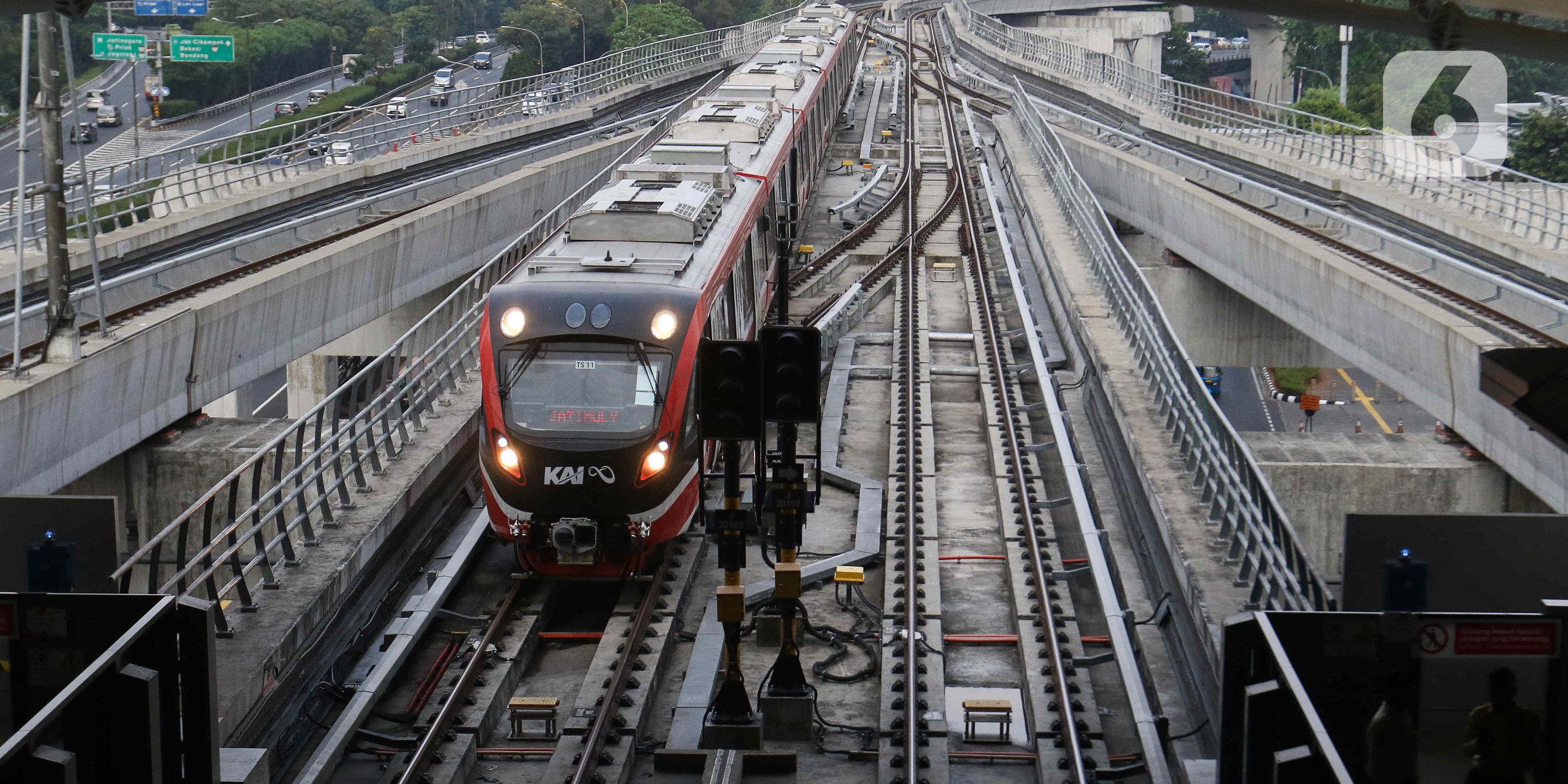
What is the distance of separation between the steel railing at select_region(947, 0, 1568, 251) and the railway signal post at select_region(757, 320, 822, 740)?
15.1m

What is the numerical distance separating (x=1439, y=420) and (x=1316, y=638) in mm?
13527

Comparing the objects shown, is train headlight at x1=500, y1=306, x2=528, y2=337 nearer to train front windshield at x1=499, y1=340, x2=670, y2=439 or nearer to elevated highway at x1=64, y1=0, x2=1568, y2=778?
train front windshield at x1=499, y1=340, x2=670, y2=439

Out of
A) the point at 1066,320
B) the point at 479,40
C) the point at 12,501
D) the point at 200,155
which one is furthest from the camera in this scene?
the point at 479,40

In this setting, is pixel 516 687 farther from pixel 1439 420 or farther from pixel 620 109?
pixel 620 109

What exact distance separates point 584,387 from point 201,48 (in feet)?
69.1

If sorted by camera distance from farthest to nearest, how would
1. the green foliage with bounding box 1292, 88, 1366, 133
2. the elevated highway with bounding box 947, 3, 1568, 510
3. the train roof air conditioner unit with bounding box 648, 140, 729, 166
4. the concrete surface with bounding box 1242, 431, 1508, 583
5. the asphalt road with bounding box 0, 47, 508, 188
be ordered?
the green foliage with bounding box 1292, 88, 1366, 133
the asphalt road with bounding box 0, 47, 508, 188
the train roof air conditioner unit with bounding box 648, 140, 729, 166
the concrete surface with bounding box 1242, 431, 1508, 583
the elevated highway with bounding box 947, 3, 1568, 510

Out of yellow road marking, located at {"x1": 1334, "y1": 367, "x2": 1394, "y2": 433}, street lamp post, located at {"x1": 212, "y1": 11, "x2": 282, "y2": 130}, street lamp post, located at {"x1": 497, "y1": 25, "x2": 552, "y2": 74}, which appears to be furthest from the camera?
street lamp post, located at {"x1": 497, "y1": 25, "x2": 552, "y2": 74}

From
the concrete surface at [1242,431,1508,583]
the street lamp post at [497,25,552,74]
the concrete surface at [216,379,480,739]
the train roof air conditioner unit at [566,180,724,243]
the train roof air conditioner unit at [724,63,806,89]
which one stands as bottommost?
Result: the concrete surface at [1242,431,1508,583]

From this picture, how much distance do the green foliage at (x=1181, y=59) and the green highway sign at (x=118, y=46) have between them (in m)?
81.5

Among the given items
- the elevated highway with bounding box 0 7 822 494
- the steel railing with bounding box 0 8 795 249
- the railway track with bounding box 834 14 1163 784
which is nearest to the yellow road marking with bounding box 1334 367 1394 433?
the railway track with bounding box 834 14 1163 784

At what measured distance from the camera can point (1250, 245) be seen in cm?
2389

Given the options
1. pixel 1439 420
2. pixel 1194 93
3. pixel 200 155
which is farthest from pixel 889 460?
pixel 1194 93

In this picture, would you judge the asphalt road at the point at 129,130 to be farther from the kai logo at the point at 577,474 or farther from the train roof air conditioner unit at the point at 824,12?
the kai logo at the point at 577,474

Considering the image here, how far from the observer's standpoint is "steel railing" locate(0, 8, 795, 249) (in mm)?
22625
